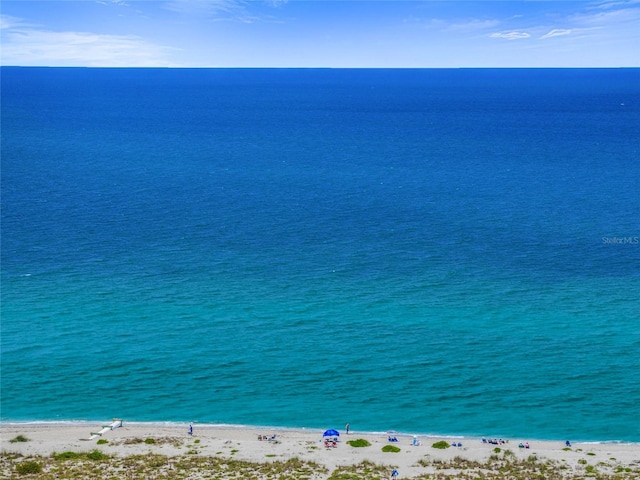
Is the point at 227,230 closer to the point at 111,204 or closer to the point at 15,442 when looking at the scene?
the point at 111,204

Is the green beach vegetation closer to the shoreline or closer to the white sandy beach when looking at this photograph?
the white sandy beach

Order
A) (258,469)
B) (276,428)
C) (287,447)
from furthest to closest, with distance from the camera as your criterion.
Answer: (276,428)
(287,447)
(258,469)

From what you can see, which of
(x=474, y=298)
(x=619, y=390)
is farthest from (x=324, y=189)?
(x=619, y=390)

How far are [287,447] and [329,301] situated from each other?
28958 millimetres

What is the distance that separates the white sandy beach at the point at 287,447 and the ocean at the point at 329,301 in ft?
9.28

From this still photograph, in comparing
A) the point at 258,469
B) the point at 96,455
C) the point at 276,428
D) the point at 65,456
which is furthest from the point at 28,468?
the point at 276,428

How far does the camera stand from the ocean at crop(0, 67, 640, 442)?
6281cm

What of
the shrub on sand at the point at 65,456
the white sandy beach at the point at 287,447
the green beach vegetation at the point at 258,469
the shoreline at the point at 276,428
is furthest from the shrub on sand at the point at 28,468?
the shoreline at the point at 276,428

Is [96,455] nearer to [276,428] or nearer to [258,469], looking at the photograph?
[258,469]

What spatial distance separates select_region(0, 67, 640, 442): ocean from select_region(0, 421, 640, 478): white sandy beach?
2.83 m

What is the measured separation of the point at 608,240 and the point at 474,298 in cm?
3218

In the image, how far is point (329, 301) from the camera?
81875mm

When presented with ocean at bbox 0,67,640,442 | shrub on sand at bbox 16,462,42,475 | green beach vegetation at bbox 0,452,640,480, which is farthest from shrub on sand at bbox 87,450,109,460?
ocean at bbox 0,67,640,442

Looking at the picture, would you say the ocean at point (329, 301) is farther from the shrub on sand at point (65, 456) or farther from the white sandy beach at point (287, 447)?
the shrub on sand at point (65, 456)
